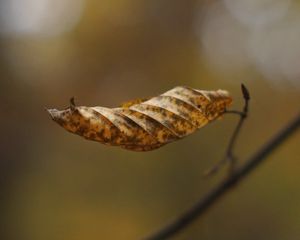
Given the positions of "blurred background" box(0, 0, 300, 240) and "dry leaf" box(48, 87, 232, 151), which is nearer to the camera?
"dry leaf" box(48, 87, 232, 151)

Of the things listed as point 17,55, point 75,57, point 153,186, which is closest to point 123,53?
point 75,57

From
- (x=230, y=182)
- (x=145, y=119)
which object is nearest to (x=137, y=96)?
(x=230, y=182)

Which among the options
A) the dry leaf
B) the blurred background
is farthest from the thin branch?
the blurred background

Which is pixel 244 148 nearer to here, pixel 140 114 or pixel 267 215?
pixel 267 215

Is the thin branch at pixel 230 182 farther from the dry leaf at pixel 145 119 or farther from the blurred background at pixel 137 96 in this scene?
the blurred background at pixel 137 96

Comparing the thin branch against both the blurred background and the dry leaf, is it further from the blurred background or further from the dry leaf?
the blurred background

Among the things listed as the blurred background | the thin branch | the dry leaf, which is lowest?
the thin branch
